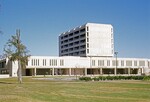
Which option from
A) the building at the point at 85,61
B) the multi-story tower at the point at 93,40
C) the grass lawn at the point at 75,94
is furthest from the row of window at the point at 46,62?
the grass lawn at the point at 75,94

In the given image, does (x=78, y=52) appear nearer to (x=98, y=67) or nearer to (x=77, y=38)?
(x=77, y=38)

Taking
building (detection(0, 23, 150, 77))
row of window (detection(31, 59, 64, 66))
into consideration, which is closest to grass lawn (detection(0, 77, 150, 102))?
row of window (detection(31, 59, 64, 66))

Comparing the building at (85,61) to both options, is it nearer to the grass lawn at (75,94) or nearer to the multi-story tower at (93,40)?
the multi-story tower at (93,40)

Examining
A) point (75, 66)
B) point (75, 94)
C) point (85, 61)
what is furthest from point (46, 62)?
point (75, 94)

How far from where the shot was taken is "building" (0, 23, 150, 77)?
5098 inches

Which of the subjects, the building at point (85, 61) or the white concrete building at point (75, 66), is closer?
the white concrete building at point (75, 66)

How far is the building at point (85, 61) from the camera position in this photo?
129500mm

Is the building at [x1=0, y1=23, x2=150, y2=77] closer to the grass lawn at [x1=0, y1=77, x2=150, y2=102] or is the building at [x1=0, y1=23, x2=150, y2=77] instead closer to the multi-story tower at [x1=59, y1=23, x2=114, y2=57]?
the multi-story tower at [x1=59, y1=23, x2=114, y2=57]

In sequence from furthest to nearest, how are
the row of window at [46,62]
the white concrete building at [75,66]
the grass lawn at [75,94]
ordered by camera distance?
the white concrete building at [75,66] < the row of window at [46,62] < the grass lawn at [75,94]

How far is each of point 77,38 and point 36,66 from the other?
162 feet

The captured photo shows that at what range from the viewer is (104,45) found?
539ft

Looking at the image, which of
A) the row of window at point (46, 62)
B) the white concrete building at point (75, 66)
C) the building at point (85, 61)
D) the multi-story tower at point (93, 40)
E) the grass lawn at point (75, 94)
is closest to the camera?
the grass lawn at point (75, 94)

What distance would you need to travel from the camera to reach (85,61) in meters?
137

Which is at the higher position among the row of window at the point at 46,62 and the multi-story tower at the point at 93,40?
the multi-story tower at the point at 93,40
